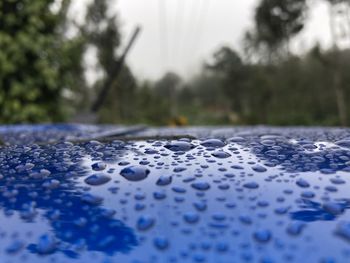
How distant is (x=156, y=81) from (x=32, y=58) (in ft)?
85.7

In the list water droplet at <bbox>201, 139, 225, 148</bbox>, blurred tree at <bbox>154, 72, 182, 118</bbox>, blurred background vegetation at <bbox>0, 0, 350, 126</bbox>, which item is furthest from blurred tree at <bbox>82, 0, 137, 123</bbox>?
water droplet at <bbox>201, 139, 225, 148</bbox>

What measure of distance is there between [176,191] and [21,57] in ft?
22.7

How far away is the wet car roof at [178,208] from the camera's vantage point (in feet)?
1.63

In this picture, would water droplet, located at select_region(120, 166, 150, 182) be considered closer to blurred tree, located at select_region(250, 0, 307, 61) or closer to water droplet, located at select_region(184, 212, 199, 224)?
water droplet, located at select_region(184, 212, 199, 224)

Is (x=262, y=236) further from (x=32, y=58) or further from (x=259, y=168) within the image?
(x=32, y=58)

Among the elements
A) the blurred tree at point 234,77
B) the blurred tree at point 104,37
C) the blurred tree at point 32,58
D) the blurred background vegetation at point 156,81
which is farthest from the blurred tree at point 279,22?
the blurred tree at point 32,58

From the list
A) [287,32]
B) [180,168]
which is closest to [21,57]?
[180,168]

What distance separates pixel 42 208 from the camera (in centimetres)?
60

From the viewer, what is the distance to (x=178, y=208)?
591 millimetres

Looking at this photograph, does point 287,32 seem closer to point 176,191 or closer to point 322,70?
point 322,70

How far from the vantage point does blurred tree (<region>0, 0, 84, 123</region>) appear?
260 inches

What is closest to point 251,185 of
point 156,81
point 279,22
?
point 279,22

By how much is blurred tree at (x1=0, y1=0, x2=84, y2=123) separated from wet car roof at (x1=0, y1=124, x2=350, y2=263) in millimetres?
6541

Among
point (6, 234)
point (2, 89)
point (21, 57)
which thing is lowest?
point (6, 234)
